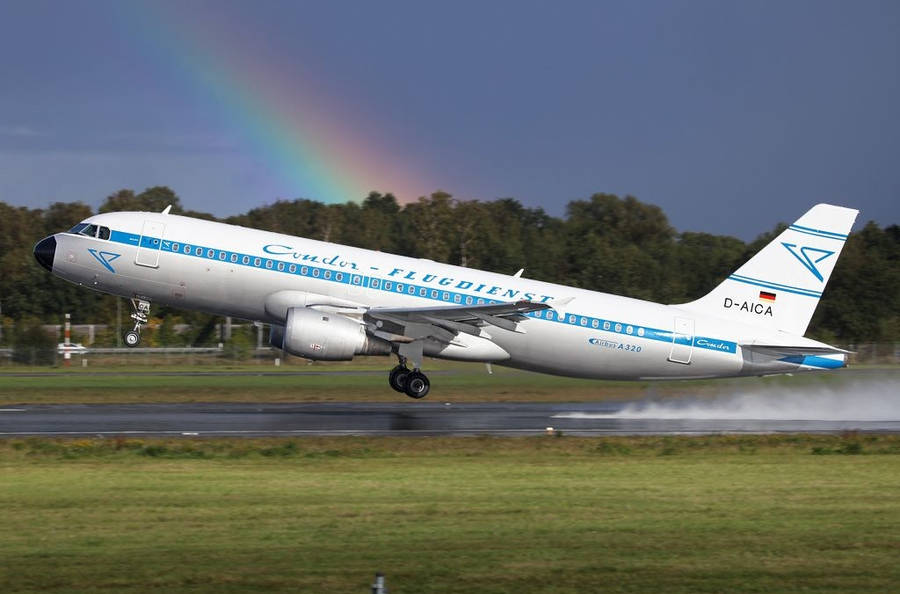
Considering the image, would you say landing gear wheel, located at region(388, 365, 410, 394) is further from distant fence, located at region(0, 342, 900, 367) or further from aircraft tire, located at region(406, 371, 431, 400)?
distant fence, located at region(0, 342, 900, 367)

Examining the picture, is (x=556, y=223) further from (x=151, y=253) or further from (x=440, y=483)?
(x=440, y=483)

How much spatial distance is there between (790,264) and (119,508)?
21.2 meters

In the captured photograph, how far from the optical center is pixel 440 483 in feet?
56.0

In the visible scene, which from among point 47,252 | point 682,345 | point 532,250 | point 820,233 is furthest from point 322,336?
point 532,250

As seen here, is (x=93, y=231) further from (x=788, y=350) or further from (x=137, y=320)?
(x=788, y=350)

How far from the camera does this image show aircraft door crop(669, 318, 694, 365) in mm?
29734

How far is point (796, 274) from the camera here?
98.9 feet

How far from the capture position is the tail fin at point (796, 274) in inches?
1181

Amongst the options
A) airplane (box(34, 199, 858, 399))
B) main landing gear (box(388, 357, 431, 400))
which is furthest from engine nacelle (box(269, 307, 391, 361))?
main landing gear (box(388, 357, 431, 400))

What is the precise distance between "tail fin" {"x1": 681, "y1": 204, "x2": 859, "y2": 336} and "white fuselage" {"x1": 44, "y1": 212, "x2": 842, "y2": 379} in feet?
1.19

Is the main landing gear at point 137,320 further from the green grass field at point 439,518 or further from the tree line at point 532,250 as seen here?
the tree line at point 532,250

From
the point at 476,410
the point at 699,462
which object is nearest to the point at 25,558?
the point at 699,462

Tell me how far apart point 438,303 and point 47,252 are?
10918 millimetres

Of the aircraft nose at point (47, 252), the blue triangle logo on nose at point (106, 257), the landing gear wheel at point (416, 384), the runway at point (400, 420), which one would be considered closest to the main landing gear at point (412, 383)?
the landing gear wheel at point (416, 384)
